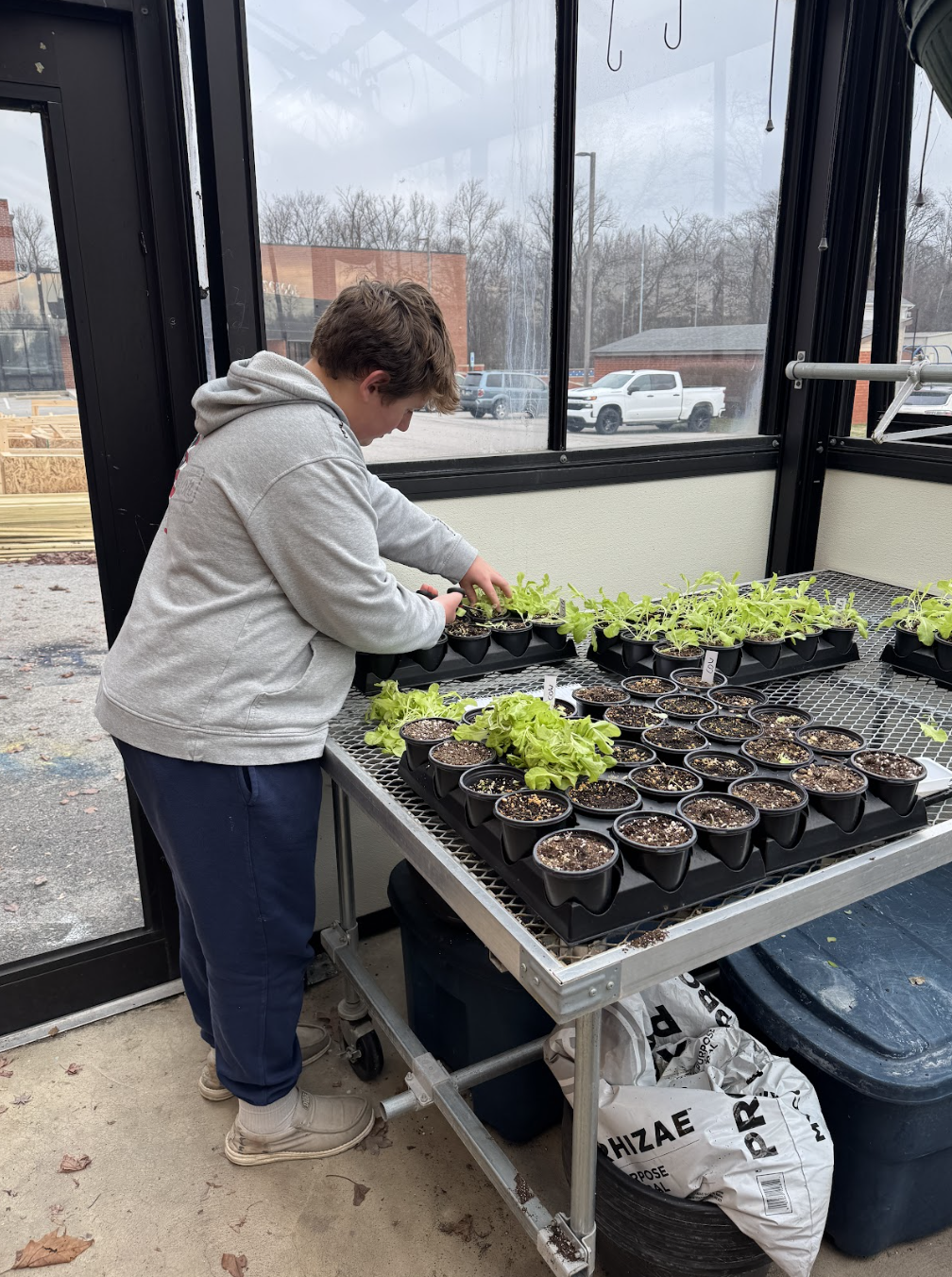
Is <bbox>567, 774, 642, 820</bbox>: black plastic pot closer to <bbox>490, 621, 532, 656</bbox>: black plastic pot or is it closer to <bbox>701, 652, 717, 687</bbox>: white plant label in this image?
<bbox>701, 652, 717, 687</bbox>: white plant label

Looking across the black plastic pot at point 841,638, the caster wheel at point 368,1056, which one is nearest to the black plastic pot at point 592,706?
the black plastic pot at point 841,638

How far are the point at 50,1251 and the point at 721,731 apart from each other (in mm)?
1616

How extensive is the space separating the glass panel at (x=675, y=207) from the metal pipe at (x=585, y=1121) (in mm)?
1875

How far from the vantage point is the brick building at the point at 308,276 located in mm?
2148

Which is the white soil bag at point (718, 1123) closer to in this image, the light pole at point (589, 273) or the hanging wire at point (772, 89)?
the light pole at point (589, 273)

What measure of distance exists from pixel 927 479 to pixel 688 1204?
2201 mm

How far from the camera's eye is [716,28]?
265cm

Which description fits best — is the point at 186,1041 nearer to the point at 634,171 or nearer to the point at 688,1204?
the point at 688,1204

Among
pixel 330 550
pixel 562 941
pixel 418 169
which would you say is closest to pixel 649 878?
pixel 562 941

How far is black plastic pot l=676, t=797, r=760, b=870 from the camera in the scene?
1.21 m

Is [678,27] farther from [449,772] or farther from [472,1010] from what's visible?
[472,1010]

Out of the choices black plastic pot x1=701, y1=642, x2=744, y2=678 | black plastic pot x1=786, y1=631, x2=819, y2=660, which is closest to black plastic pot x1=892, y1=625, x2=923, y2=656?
black plastic pot x1=786, y1=631, x2=819, y2=660

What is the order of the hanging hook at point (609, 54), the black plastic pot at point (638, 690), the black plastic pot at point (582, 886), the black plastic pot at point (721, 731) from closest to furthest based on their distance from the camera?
the black plastic pot at point (582, 886), the black plastic pot at point (721, 731), the black plastic pot at point (638, 690), the hanging hook at point (609, 54)

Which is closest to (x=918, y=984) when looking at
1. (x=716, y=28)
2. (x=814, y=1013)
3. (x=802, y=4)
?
(x=814, y=1013)
